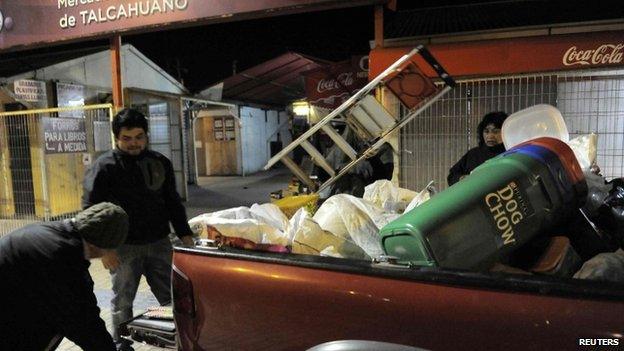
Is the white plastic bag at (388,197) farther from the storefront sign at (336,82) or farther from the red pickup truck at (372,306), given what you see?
the storefront sign at (336,82)

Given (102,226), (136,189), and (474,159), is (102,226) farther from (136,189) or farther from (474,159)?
(474,159)

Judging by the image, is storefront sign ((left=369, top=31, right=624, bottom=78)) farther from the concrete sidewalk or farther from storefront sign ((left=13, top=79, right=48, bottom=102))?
storefront sign ((left=13, top=79, right=48, bottom=102))

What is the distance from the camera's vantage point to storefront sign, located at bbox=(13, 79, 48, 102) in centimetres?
799

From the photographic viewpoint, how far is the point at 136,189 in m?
3.08

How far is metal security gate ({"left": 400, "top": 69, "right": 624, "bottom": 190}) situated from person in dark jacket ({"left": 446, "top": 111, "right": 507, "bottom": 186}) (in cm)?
115

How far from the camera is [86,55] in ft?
30.3

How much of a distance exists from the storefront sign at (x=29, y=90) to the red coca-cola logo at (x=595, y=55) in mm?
8254

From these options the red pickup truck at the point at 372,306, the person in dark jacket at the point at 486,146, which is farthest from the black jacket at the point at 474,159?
the red pickup truck at the point at 372,306

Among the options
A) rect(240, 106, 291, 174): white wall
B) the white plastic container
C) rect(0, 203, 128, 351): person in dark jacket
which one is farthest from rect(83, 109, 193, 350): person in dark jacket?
rect(240, 106, 291, 174): white wall

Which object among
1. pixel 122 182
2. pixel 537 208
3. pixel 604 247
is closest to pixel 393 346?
pixel 537 208

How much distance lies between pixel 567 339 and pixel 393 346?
480mm

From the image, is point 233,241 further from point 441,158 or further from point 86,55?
point 86,55

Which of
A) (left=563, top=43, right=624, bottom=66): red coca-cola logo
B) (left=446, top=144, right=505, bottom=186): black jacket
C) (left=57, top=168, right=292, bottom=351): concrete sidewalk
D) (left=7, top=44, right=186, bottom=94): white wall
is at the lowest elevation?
(left=57, top=168, right=292, bottom=351): concrete sidewalk

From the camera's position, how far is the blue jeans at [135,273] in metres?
3.04
